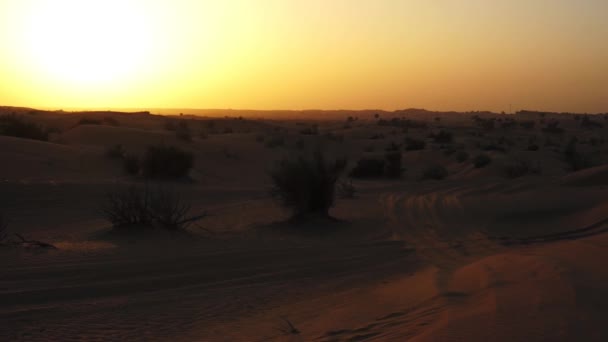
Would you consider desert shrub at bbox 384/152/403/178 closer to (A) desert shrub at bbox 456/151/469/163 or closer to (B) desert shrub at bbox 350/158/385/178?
(B) desert shrub at bbox 350/158/385/178

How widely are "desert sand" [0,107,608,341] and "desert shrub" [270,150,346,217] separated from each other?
2.02 feet

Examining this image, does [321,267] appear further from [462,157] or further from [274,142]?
[274,142]

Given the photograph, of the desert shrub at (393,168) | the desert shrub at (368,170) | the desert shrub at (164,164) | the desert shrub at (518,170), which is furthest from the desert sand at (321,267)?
the desert shrub at (393,168)

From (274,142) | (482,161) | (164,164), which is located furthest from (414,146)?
(164,164)

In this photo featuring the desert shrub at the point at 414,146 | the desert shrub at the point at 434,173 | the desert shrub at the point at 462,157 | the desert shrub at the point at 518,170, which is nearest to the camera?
the desert shrub at the point at 518,170

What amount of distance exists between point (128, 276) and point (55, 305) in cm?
174

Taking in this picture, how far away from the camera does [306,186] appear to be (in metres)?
16.7

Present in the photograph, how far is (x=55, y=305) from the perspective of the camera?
853cm

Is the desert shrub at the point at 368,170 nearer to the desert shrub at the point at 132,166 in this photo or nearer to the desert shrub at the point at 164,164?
the desert shrub at the point at 164,164

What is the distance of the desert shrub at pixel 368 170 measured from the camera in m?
33.0

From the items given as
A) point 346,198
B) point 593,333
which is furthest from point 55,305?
point 346,198

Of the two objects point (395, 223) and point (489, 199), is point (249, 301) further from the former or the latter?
point (489, 199)

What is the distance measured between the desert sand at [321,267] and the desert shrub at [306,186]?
61 cm

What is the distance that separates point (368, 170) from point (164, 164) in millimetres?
11060
